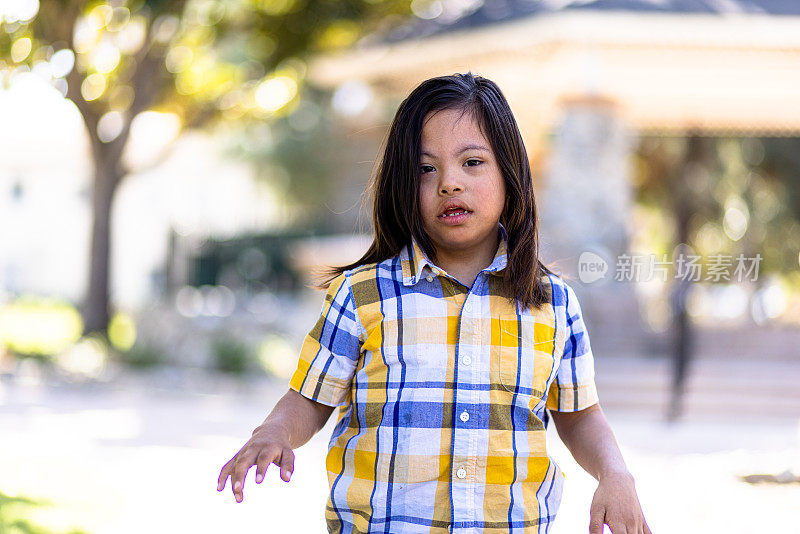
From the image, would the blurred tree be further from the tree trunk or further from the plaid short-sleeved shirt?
the plaid short-sleeved shirt

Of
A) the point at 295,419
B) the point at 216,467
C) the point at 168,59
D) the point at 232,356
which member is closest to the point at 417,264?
the point at 295,419

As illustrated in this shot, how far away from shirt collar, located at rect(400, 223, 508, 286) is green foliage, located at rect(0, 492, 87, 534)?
222 centimetres

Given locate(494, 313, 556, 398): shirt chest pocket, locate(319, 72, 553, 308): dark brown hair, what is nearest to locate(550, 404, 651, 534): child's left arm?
locate(494, 313, 556, 398): shirt chest pocket

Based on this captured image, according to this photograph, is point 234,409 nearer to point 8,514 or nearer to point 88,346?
point 88,346

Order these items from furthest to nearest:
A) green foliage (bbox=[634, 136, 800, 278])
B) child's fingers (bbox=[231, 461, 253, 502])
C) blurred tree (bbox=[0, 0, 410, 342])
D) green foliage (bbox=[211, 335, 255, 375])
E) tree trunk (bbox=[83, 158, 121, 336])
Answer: green foliage (bbox=[634, 136, 800, 278]) → tree trunk (bbox=[83, 158, 121, 336]) → blurred tree (bbox=[0, 0, 410, 342]) → green foliage (bbox=[211, 335, 255, 375]) → child's fingers (bbox=[231, 461, 253, 502])

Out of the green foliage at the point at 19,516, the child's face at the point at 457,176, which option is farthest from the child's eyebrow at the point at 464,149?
the green foliage at the point at 19,516

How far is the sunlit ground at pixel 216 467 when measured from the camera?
444 cm

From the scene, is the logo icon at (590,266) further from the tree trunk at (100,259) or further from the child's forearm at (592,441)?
the child's forearm at (592,441)

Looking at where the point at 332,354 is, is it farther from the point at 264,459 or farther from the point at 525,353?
the point at 525,353

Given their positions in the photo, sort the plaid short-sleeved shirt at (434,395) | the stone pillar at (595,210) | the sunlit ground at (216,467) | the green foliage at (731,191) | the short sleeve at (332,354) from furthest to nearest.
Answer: the green foliage at (731,191), the stone pillar at (595,210), the sunlit ground at (216,467), the short sleeve at (332,354), the plaid short-sleeved shirt at (434,395)

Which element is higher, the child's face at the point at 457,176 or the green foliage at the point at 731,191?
the green foliage at the point at 731,191

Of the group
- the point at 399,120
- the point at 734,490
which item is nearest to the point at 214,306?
the point at 734,490

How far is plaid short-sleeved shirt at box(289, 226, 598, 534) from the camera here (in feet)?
6.47

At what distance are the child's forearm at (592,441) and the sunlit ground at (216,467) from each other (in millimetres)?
2268
